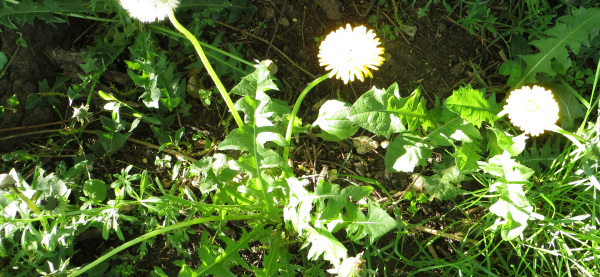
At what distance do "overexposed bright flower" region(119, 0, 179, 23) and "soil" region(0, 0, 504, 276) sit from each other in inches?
25.4

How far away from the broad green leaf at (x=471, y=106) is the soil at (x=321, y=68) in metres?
0.35

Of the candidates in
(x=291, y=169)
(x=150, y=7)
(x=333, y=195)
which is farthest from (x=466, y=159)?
(x=150, y=7)

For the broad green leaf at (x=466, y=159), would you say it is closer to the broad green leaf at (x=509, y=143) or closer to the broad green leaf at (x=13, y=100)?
the broad green leaf at (x=509, y=143)

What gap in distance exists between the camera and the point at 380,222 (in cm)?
188

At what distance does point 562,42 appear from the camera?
2240 mm

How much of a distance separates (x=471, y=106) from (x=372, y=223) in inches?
25.9

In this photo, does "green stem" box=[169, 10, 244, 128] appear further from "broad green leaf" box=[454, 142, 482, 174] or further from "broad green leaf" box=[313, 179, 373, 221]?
"broad green leaf" box=[454, 142, 482, 174]

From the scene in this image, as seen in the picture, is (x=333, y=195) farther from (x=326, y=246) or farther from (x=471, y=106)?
(x=471, y=106)

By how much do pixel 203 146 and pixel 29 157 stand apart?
31.5 inches

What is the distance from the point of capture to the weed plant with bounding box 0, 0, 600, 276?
1932 mm

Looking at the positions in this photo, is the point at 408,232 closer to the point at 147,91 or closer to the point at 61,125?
the point at 147,91

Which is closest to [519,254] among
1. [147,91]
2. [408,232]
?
[408,232]

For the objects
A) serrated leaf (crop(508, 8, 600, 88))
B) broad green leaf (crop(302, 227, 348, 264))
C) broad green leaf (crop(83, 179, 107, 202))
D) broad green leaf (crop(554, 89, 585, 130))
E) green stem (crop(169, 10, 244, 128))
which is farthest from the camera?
broad green leaf (crop(554, 89, 585, 130))

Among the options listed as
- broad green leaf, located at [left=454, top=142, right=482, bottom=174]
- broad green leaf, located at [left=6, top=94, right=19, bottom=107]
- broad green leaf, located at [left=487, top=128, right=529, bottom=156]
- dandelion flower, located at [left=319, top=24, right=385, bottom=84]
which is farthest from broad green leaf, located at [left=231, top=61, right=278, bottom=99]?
broad green leaf, located at [left=6, top=94, right=19, bottom=107]
